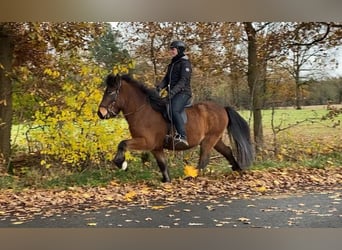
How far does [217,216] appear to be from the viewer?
3623 mm

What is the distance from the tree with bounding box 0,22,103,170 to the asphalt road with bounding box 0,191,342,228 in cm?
75

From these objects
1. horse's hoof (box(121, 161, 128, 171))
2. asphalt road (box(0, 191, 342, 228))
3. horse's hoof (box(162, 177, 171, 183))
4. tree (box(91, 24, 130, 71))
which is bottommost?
asphalt road (box(0, 191, 342, 228))

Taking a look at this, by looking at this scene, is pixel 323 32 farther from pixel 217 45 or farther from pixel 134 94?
pixel 134 94

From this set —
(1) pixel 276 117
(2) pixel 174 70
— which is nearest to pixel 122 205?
(2) pixel 174 70

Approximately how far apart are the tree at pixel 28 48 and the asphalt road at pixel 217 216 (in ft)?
2.45

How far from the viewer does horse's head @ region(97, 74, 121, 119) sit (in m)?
3.76

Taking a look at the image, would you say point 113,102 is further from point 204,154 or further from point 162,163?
point 204,154

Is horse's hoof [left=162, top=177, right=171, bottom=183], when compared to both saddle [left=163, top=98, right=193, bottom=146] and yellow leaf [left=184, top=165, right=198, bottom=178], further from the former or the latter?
saddle [left=163, top=98, right=193, bottom=146]

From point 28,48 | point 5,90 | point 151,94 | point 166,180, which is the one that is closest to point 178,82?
point 151,94

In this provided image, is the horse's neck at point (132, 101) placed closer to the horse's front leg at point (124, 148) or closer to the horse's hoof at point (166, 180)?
the horse's front leg at point (124, 148)

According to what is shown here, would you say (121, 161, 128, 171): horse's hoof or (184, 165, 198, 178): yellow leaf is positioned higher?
(121, 161, 128, 171): horse's hoof

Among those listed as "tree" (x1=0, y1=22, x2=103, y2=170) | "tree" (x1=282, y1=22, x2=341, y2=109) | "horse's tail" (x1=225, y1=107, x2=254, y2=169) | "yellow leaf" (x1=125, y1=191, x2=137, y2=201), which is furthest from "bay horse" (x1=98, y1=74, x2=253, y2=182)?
"tree" (x1=282, y1=22, x2=341, y2=109)

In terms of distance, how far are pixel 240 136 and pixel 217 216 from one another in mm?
665

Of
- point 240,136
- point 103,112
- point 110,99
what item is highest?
point 110,99
